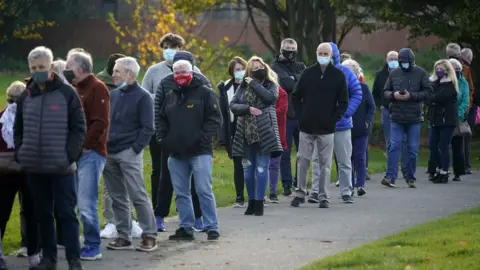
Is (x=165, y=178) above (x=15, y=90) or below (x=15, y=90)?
below

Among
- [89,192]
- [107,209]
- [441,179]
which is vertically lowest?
[441,179]

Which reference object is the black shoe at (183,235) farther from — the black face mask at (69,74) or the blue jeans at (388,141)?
the blue jeans at (388,141)

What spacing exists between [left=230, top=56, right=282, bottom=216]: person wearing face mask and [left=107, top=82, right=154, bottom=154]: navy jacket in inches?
115

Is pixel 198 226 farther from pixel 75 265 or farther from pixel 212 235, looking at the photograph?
pixel 75 265

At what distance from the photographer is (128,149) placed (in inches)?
457

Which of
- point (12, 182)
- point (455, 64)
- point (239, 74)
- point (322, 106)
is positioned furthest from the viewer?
point (455, 64)

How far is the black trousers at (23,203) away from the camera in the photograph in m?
10.5

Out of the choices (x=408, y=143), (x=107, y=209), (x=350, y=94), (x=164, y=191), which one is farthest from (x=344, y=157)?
(x=107, y=209)

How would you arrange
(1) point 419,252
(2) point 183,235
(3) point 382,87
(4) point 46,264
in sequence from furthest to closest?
→ (3) point 382,87
(2) point 183,235
(1) point 419,252
(4) point 46,264

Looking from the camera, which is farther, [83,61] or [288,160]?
[288,160]

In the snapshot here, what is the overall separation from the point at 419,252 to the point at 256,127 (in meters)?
3.87

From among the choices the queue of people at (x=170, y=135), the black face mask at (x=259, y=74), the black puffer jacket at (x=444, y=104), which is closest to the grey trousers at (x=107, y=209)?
Result: the queue of people at (x=170, y=135)

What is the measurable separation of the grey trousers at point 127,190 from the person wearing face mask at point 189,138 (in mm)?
578

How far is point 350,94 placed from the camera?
1606 cm
